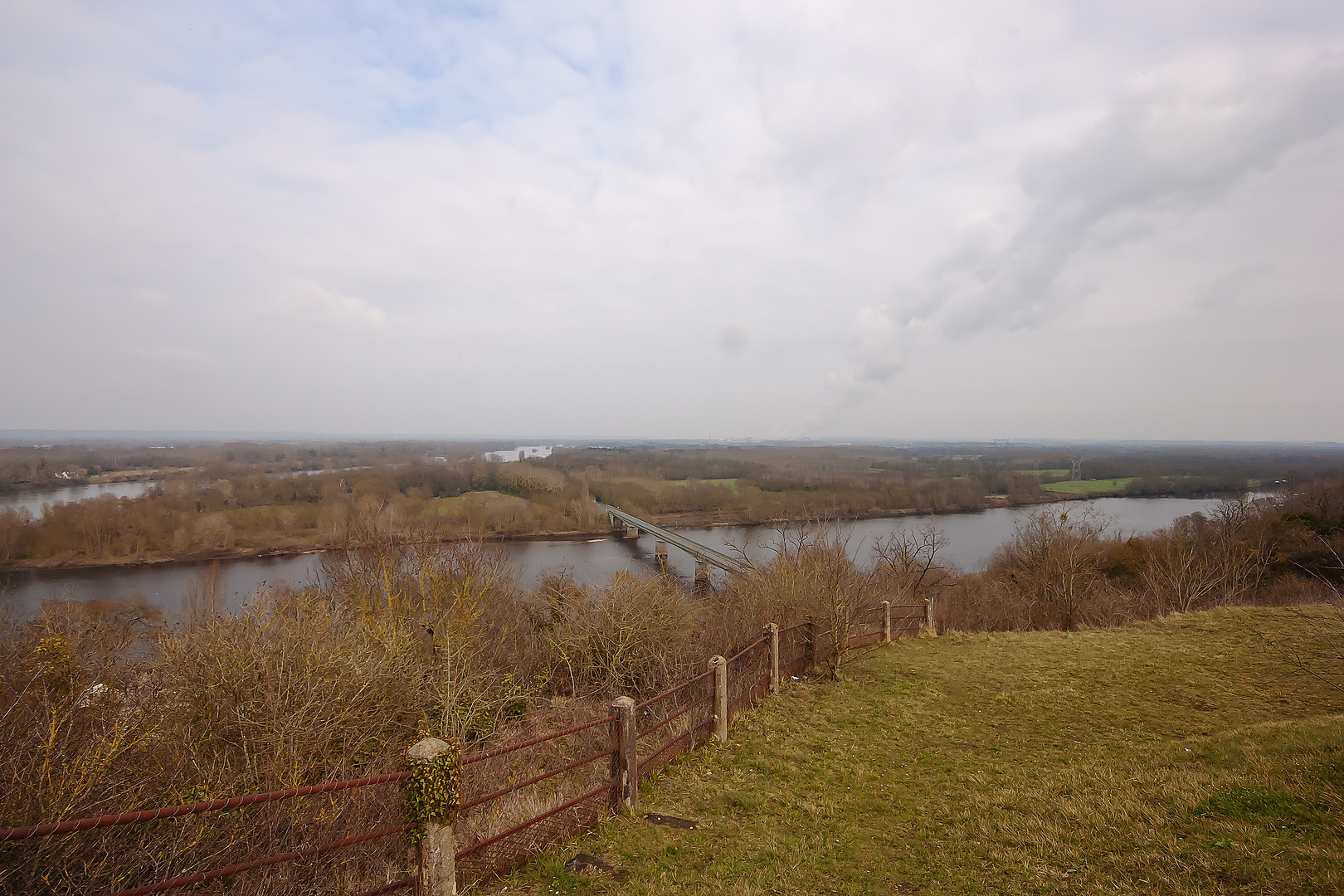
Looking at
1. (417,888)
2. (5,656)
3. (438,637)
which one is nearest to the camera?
(417,888)

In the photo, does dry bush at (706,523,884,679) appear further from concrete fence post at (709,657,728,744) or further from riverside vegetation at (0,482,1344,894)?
concrete fence post at (709,657,728,744)

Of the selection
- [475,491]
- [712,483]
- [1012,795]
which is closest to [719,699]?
[1012,795]

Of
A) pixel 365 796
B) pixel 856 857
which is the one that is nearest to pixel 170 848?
pixel 365 796

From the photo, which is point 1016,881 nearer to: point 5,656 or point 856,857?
point 856,857

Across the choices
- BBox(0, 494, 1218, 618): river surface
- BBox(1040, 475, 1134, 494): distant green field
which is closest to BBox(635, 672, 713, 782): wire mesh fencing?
BBox(0, 494, 1218, 618): river surface

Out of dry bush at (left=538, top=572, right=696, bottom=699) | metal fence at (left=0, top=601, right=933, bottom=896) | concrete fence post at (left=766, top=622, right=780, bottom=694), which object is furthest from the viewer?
dry bush at (left=538, top=572, right=696, bottom=699)

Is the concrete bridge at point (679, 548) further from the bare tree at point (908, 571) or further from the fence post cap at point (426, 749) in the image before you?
the fence post cap at point (426, 749)

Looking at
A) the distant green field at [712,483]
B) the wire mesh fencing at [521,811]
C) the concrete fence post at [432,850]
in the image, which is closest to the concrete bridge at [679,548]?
the wire mesh fencing at [521,811]
